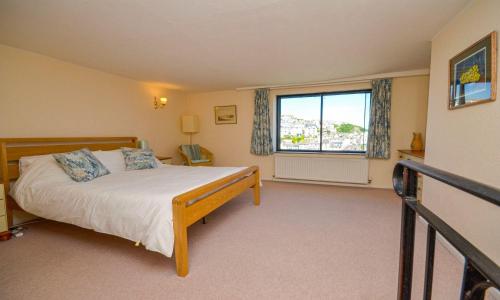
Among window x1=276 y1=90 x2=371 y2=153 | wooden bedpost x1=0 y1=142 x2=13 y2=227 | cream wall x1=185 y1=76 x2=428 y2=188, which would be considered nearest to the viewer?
wooden bedpost x1=0 y1=142 x2=13 y2=227

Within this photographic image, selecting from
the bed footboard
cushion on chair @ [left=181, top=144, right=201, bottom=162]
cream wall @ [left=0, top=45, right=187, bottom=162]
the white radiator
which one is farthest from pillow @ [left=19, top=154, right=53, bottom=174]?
the white radiator

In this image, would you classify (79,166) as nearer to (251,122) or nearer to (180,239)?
(180,239)

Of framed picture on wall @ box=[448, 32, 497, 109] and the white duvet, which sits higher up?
framed picture on wall @ box=[448, 32, 497, 109]

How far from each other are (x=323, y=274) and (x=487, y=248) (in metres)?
1.21

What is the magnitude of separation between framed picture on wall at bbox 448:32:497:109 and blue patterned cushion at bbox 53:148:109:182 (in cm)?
380

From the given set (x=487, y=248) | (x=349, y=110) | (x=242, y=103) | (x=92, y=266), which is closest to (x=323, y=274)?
(x=487, y=248)

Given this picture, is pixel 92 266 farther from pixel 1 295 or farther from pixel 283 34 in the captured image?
pixel 283 34

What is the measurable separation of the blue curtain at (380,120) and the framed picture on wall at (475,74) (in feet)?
6.20

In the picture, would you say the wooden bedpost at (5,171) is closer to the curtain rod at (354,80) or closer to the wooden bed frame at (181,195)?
the wooden bed frame at (181,195)

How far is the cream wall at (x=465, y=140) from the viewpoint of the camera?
61.9 inches

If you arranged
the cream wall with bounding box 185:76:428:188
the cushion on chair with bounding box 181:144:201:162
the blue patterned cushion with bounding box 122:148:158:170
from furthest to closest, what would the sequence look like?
the cushion on chair with bounding box 181:144:201:162, the cream wall with bounding box 185:76:428:188, the blue patterned cushion with bounding box 122:148:158:170

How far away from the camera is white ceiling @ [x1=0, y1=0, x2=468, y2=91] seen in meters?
1.83

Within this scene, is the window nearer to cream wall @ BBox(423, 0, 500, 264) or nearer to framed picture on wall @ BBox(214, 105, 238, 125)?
framed picture on wall @ BBox(214, 105, 238, 125)

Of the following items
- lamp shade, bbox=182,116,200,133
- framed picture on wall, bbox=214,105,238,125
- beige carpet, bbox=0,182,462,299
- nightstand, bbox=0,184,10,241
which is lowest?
beige carpet, bbox=0,182,462,299
